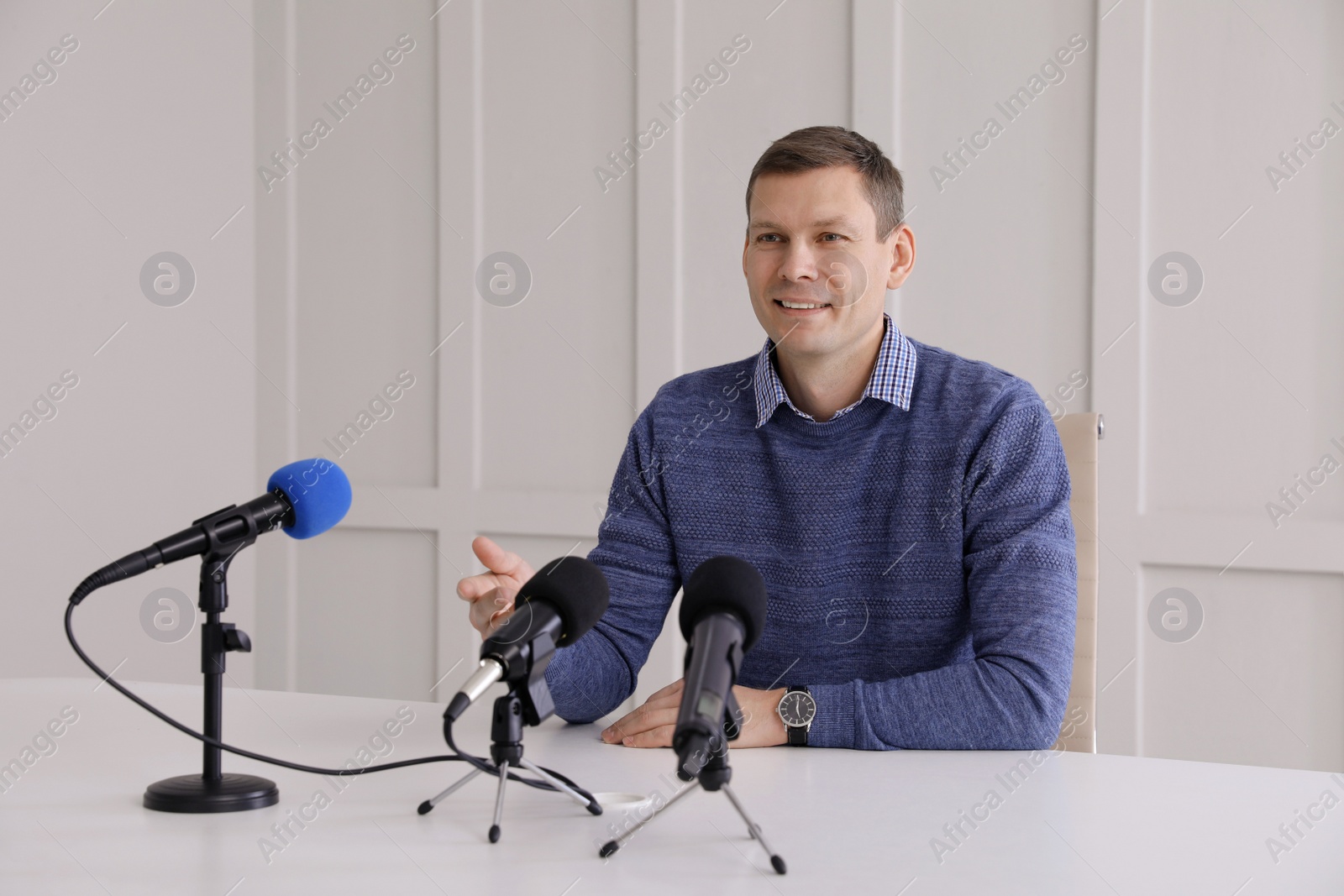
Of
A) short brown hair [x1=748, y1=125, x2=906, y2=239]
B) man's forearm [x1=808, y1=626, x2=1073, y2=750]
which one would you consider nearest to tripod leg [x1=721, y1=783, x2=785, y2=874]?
man's forearm [x1=808, y1=626, x2=1073, y2=750]

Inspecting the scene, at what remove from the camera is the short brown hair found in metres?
1.79

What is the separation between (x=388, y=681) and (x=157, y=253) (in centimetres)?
154

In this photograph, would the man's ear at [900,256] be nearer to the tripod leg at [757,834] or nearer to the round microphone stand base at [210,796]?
the tripod leg at [757,834]

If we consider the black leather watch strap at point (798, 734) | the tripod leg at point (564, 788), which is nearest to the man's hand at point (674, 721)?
the black leather watch strap at point (798, 734)

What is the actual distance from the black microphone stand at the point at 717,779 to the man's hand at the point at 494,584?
1.39 feet

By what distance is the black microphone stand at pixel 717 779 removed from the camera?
841mm

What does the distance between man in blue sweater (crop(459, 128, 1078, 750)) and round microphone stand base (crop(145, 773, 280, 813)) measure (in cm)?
41

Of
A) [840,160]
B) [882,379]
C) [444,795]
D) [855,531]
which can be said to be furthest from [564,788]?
[840,160]

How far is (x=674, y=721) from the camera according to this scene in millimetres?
1381

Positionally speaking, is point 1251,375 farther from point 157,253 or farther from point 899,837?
point 157,253

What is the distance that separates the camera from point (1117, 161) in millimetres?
2863

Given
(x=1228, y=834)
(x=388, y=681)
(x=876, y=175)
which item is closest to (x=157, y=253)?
(x=388, y=681)

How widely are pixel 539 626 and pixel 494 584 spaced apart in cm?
47

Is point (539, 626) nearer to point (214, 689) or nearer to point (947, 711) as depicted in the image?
point (214, 689)
